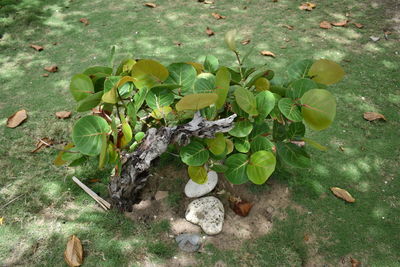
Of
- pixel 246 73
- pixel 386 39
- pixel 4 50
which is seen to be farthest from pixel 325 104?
pixel 4 50

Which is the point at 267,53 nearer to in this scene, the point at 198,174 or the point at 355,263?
the point at 198,174

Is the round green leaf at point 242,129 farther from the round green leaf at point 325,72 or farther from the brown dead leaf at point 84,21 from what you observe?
the brown dead leaf at point 84,21

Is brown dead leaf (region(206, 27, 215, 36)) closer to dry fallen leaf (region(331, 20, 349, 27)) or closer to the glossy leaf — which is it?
dry fallen leaf (region(331, 20, 349, 27))

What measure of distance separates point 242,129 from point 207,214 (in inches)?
21.9

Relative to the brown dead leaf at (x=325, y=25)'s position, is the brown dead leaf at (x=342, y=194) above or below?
below

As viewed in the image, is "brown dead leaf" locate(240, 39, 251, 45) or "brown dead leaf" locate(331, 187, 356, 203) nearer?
"brown dead leaf" locate(331, 187, 356, 203)

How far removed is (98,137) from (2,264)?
0.86 m

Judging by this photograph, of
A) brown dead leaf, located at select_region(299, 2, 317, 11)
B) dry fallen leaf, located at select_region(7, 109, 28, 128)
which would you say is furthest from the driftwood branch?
brown dead leaf, located at select_region(299, 2, 317, 11)

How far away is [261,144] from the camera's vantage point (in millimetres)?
1615

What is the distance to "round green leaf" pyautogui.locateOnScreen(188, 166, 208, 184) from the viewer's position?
1.67 m

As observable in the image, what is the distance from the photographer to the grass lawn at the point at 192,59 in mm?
1767

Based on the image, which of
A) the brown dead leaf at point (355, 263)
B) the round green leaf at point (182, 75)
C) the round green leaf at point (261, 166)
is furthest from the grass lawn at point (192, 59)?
the round green leaf at point (182, 75)

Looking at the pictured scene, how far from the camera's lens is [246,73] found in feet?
5.40

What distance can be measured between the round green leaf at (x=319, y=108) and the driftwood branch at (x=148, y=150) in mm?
306
